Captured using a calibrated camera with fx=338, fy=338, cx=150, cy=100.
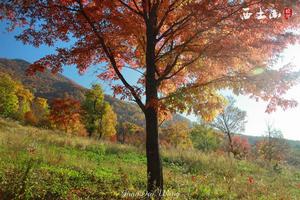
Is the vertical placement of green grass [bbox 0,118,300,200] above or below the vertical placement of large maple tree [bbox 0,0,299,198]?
below

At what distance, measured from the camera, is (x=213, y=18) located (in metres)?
8.66

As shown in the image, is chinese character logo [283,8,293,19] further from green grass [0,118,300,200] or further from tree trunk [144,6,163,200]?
green grass [0,118,300,200]

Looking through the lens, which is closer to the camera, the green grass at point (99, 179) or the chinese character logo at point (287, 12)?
the chinese character logo at point (287, 12)

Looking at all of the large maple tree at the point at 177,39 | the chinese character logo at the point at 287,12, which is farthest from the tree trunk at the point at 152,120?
the chinese character logo at the point at 287,12

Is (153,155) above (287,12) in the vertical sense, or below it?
below

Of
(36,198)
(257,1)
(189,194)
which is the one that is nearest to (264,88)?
(257,1)

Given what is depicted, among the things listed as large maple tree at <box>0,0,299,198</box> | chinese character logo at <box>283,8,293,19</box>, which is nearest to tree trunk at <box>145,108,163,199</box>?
large maple tree at <box>0,0,299,198</box>

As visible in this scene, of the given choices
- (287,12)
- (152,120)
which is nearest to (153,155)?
(152,120)

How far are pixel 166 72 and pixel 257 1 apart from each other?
3.30m

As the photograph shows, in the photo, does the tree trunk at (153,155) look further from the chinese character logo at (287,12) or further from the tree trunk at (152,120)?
the chinese character logo at (287,12)

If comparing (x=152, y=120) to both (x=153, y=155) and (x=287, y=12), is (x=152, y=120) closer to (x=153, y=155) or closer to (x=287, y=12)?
(x=153, y=155)

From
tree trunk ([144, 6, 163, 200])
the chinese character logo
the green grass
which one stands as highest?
the chinese character logo

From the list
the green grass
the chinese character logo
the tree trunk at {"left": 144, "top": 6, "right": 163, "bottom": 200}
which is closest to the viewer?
the chinese character logo

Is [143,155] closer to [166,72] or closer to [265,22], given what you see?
[166,72]
